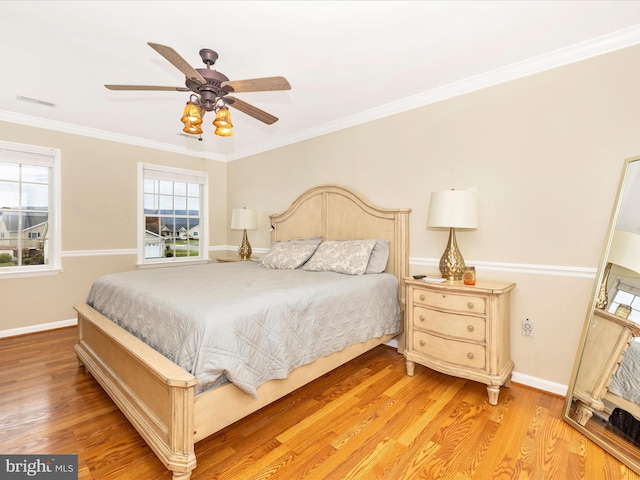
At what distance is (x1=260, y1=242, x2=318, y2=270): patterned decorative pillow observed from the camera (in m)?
3.19

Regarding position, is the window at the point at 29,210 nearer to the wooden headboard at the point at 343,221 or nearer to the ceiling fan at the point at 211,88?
the ceiling fan at the point at 211,88

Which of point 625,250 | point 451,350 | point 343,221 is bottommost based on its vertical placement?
point 451,350

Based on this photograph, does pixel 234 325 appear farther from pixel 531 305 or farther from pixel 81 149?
pixel 81 149

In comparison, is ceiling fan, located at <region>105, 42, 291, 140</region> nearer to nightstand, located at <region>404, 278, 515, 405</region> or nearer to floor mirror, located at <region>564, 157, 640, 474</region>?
nightstand, located at <region>404, 278, 515, 405</region>

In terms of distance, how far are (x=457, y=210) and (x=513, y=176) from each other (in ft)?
1.80

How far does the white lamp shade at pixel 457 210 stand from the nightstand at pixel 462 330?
→ 0.46 meters

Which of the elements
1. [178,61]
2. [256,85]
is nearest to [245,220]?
[256,85]

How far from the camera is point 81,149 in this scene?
3797mm

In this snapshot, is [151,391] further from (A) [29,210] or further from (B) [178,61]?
(A) [29,210]

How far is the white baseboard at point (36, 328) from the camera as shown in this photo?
3371 millimetres

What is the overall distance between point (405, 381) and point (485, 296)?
91 cm

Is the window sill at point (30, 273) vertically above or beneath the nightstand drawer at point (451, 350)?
above

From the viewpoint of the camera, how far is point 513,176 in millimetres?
2383

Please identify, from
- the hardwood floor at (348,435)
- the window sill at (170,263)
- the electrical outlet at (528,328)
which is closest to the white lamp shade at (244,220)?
the window sill at (170,263)
